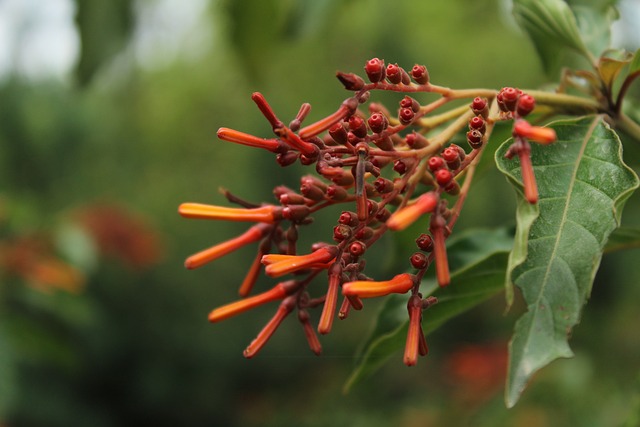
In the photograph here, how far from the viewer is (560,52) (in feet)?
3.00

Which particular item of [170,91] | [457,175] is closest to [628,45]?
[457,175]

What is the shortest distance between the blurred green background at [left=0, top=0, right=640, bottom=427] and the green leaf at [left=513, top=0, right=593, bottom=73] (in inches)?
163

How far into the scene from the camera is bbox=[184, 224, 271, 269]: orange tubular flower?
25.2 inches

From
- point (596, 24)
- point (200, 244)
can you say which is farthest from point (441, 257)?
point (200, 244)

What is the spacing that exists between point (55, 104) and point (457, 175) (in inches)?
293

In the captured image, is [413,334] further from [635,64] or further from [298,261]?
[635,64]

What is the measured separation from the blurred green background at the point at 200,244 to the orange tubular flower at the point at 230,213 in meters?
4.41

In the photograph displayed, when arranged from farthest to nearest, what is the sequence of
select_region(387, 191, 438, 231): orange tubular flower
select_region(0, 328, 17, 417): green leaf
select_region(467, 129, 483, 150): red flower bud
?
select_region(0, 328, 17, 417): green leaf, select_region(467, 129, 483, 150): red flower bud, select_region(387, 191, 438, 231): orange tubular flower

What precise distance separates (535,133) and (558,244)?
0.11 meters

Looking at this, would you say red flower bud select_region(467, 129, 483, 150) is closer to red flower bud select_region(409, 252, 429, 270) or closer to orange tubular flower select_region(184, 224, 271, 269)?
red flower bud select_region(409, 252, 429, 270)

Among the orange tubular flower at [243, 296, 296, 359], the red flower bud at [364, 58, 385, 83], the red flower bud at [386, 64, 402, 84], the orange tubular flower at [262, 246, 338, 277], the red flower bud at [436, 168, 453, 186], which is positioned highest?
the red flower bud at [364, 58, 385, 83]

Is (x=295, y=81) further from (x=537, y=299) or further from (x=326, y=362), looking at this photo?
(x=537, y=299)

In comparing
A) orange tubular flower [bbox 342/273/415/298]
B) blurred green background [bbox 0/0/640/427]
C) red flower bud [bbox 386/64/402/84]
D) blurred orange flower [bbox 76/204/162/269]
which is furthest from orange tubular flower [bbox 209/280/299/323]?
blurred orange flower [bbox 76/204/162/269]

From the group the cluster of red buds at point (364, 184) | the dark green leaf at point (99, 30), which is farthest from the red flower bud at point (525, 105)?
the dark green leaf at point (99, 30)
